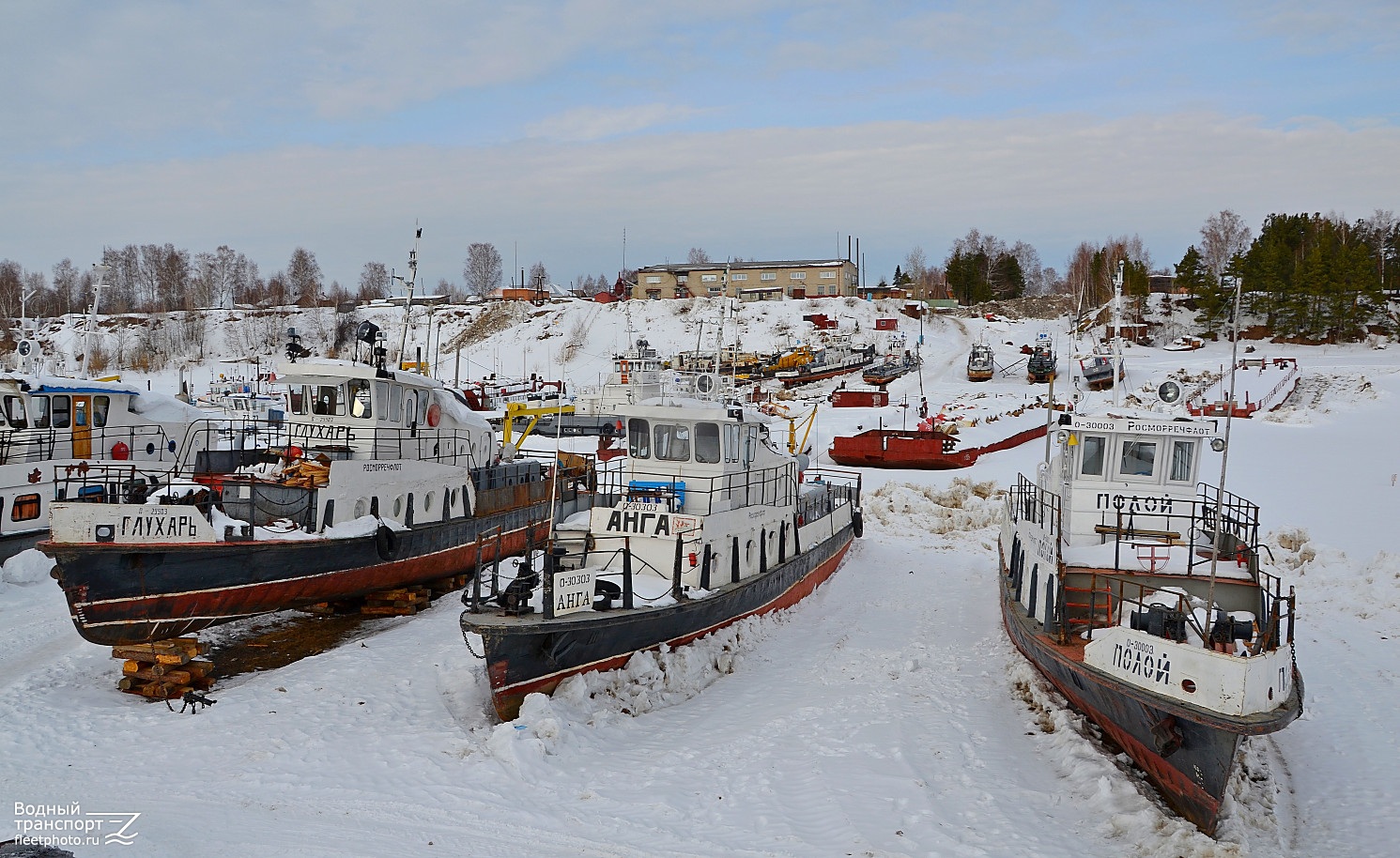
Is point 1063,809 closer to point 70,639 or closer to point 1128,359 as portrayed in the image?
point 70,639

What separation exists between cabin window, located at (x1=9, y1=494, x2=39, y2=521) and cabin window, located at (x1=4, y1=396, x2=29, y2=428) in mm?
2920

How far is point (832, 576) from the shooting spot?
2248 cm

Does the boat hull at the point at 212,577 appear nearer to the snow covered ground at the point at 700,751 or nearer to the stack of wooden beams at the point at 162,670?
the stack of wooden beams at the point at 162,670

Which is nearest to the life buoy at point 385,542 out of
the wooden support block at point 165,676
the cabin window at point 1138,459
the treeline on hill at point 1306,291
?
the wooden support block at point 165,676

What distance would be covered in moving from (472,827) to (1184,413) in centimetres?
1263

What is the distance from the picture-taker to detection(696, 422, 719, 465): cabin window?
55.2 ft

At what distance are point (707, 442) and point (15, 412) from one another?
17.3m

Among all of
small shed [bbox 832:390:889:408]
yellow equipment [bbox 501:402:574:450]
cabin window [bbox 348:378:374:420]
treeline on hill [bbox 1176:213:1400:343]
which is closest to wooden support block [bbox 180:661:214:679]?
cabin window [bbox 348:378:374:420]

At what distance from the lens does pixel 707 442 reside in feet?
55.4

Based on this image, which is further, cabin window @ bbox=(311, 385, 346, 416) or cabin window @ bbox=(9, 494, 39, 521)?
cabin window @ bbox=(311, 385, 346, 416)

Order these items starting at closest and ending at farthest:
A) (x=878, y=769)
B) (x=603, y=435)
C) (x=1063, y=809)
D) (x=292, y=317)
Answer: (x=1063, y=809)
(x=878, y=769)
(x=603, y=435)
(x=292, y=317)

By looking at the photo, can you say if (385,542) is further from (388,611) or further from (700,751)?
(700,751)

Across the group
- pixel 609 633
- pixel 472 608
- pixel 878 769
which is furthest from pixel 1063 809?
pixel 472 608

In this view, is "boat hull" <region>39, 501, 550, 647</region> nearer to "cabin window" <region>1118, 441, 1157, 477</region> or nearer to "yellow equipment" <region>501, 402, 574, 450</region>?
"yellow equipment" <region>501, 402, 574, 450</region>
